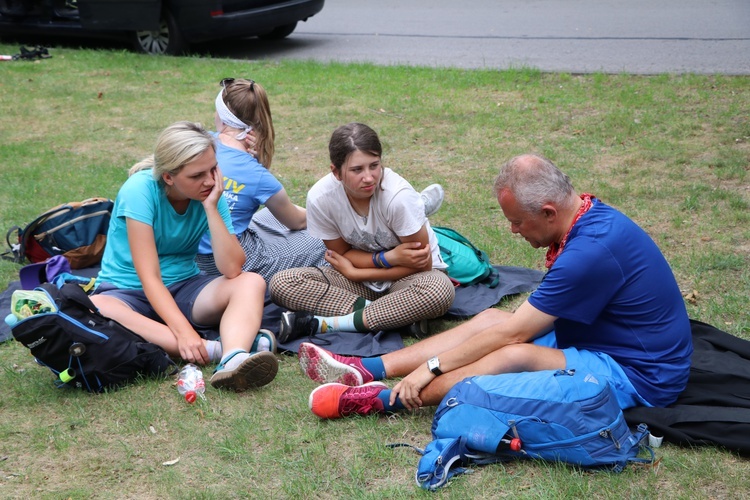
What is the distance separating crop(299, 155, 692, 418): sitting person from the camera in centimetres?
313

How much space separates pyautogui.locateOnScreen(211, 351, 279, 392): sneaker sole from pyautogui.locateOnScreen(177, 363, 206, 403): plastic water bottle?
62 mm

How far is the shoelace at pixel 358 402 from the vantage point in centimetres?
350

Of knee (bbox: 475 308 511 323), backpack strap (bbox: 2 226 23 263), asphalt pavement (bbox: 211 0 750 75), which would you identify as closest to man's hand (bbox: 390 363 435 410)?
knee (bbox: 475 308 511 323)

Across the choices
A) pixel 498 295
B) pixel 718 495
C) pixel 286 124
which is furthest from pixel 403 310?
pixel 286 124

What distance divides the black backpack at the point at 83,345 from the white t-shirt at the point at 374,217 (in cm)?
116

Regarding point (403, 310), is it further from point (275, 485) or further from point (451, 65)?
point (451, 65)

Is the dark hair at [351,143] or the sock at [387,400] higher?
the dark hair at [351,143]

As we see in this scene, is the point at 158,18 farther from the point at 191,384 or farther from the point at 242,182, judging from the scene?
the point at 191,384

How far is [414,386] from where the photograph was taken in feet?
11.2

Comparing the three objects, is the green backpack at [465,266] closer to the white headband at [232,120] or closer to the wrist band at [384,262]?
the wrist band at [384,262]

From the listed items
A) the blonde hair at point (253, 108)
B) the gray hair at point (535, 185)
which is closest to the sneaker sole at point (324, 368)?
the gray hair at point (535, 185)

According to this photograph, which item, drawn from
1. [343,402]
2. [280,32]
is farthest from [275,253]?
[280,32]

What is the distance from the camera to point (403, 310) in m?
4.32

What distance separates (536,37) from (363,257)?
288 inches
